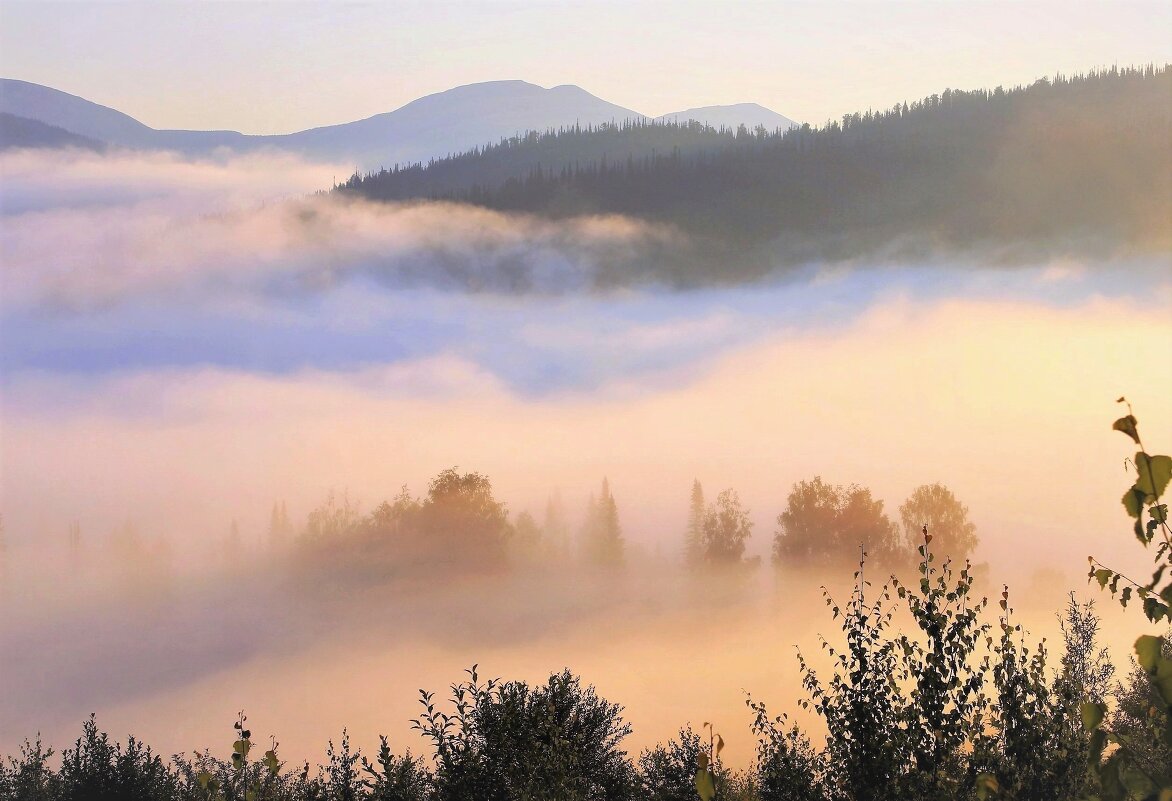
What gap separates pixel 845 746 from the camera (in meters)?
24.4

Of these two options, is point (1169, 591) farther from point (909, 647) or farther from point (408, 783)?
point (408, 783)

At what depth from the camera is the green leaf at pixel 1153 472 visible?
6.32 m

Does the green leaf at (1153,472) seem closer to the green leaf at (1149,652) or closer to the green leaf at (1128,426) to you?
the green leaf at (1128,426)

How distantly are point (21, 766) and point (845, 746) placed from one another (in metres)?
60.0

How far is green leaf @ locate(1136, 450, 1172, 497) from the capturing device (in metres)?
6.32

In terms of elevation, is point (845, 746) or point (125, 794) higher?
point (845, 746)

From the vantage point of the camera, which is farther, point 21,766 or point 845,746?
point 21,766

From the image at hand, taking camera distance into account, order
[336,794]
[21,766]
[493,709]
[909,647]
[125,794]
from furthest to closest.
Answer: [21,766] → [125,794] → [336,794] → [493,709] → [909,647]

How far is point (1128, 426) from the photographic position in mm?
6539

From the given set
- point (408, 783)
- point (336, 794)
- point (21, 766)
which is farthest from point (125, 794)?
point (408, 783)

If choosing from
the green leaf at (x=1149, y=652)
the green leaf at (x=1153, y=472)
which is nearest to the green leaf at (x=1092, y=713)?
the green leaf at (x=1149, y=652)

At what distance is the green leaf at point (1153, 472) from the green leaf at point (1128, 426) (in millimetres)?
96

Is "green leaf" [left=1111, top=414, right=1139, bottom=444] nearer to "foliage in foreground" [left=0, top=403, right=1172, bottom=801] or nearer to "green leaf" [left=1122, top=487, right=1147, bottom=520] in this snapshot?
"foliage in foreground" [left=0, top=403, right=1172, bottom=801]

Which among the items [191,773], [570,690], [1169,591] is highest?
[1169,591]
